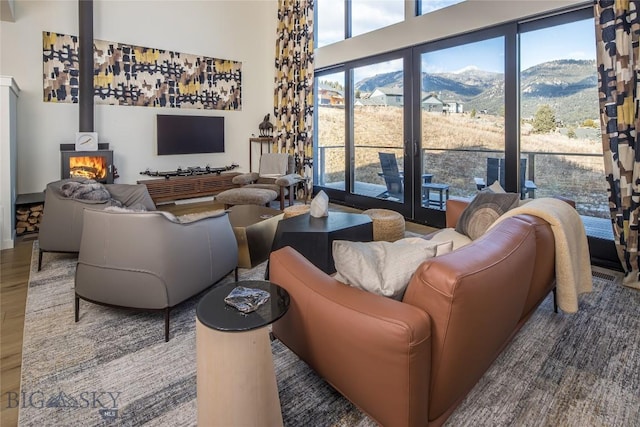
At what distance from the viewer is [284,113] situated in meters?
6.96

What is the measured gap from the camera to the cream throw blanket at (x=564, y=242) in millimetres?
2076

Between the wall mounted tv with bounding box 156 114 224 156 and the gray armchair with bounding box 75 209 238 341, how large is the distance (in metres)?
4.05

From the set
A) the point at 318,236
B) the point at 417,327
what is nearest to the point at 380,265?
the point at 417,327

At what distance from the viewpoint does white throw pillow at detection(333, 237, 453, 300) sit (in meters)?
1.42

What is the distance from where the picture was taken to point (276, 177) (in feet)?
19.4

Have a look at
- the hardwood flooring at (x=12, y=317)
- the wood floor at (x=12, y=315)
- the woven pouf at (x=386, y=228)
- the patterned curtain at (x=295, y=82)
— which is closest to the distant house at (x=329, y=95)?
the patterned curtain at (x=295, y=82)

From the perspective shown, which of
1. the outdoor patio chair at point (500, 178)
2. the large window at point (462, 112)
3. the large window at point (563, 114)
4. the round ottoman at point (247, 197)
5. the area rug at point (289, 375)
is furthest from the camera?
the round ottoman at point (247, 197)

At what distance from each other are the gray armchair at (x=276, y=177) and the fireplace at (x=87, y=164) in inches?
67.9

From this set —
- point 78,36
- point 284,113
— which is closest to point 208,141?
point 284,113

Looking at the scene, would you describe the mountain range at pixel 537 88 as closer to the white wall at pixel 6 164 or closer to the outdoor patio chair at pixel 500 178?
the outdoor patio chair at pixel 500 178

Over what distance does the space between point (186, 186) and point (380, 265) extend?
5173 millimetres

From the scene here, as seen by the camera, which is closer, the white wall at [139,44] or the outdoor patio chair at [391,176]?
the white wall at [139,44]

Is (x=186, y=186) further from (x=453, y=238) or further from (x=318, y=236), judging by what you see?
(x=453, y=238)

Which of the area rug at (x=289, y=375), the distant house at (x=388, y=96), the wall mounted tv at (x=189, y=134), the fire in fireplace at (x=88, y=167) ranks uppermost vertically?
the distant house at (x=388, y=96)
